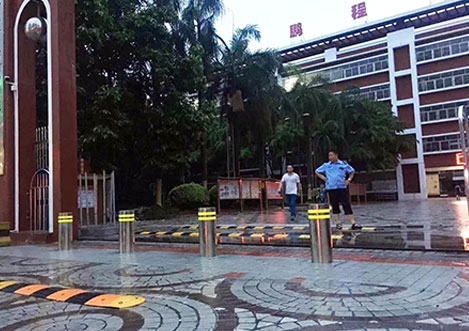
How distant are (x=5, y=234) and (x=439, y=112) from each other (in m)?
40.0

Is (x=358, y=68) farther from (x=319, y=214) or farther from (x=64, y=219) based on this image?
(x=319, y=214)

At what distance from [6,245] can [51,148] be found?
283 centimetres

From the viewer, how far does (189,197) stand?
2153 cm

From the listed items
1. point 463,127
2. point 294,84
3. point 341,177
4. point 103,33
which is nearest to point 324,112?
point 294,84

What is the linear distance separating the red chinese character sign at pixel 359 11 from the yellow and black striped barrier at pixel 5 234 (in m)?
43.9

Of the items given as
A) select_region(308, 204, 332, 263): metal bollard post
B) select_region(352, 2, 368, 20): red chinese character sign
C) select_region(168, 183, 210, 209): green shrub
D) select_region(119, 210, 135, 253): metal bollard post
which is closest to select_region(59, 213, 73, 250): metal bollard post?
select_region(119, 210, 135, 253): metal bollard post

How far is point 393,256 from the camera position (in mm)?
6977

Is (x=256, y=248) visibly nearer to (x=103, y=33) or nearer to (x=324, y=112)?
(x=103, y=33)

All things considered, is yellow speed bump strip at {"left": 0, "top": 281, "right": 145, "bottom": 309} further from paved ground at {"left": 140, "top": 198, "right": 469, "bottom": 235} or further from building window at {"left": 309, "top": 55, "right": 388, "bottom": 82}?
building window at {"left": 309, "top": 55, "right": 388, "bottom": 82}

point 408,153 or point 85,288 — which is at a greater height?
point 408,153

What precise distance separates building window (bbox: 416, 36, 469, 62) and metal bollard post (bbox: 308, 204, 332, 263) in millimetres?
40209

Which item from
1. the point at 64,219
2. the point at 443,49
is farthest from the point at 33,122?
the point at 443,49

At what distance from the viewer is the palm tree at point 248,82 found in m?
24.5

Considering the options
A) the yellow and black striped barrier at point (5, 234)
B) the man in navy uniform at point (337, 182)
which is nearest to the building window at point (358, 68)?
the man in navy uniform at point (337, 182)
